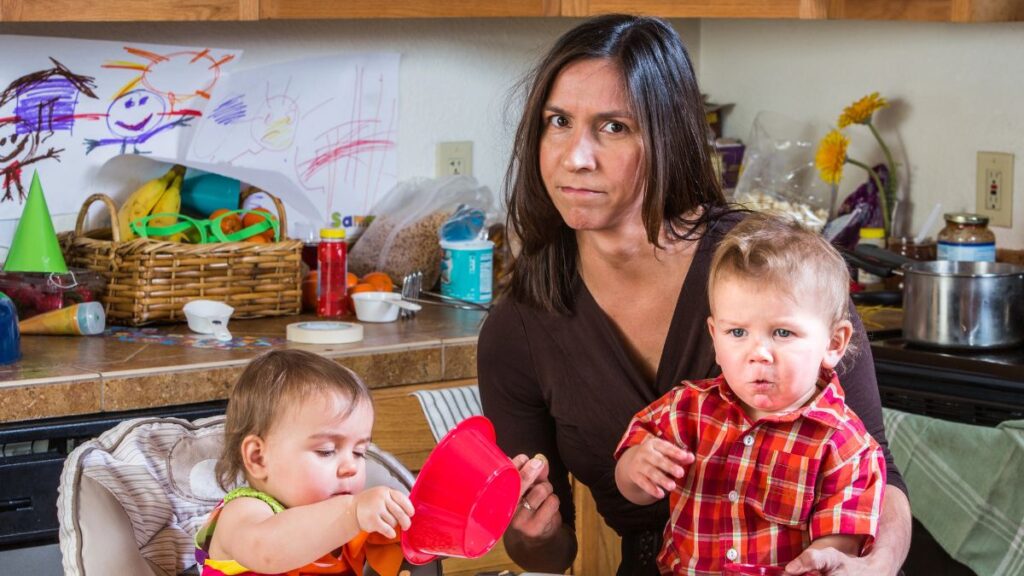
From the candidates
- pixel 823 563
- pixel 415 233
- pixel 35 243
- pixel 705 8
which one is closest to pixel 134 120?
pixel 35 243

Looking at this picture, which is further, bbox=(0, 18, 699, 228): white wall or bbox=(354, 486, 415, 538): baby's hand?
bbox=(0, 18, 699, 228): white wall

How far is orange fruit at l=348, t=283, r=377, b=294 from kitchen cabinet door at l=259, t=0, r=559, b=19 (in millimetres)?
537

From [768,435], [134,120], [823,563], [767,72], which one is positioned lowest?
[823,563]

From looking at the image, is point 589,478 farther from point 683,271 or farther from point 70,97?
point 70,97

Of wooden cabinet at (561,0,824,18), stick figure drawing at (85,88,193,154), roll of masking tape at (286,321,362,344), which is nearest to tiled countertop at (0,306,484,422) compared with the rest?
roll of masking tape at (286,321,362,344)

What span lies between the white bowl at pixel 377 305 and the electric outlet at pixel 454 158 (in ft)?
2.00

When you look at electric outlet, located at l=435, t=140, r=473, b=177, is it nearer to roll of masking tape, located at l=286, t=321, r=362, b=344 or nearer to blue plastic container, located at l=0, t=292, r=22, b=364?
roll of masking tape, located at l=286, t=321, r=362, b=344

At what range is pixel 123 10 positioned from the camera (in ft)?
8.05

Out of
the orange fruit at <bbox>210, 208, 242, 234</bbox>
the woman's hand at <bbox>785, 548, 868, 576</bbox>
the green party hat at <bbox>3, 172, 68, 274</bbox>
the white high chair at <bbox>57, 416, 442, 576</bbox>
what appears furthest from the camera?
the orange fruit at <bbox>210, 208, 242, 234</bbox>

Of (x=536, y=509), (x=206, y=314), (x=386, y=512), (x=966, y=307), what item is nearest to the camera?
(x=386, y=512)

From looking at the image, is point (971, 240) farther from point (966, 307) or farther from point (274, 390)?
point (274, 390)

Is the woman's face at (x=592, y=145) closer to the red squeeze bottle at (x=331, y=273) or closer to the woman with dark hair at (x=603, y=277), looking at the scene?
the woman with dark hair at (x=603, y=277)

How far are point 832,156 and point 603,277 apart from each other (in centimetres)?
135

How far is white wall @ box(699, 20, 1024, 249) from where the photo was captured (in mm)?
2844
